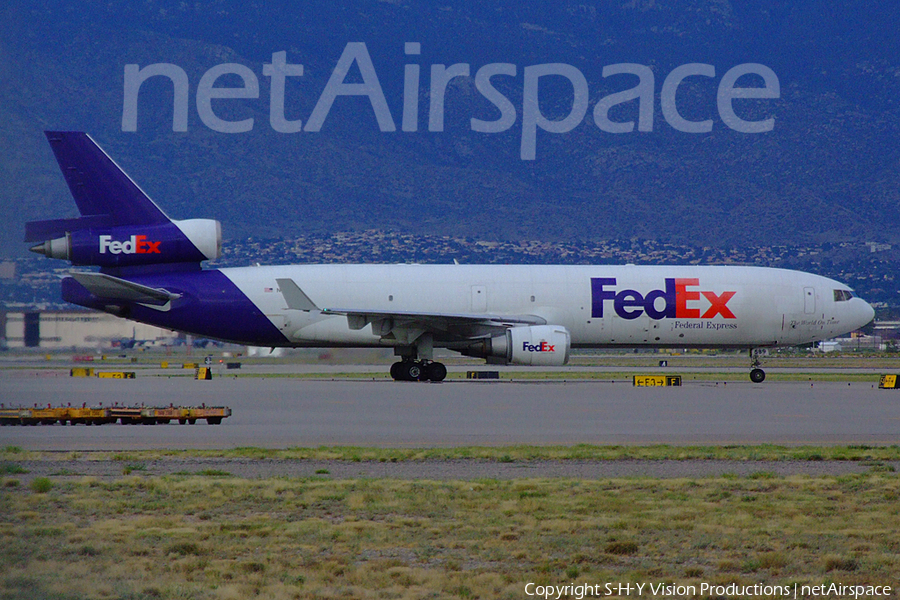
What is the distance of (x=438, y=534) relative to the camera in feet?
32.0

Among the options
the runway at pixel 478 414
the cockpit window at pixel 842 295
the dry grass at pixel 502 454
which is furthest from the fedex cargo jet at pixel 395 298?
the dry grass at pixel 502 454

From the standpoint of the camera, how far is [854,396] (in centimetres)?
3130

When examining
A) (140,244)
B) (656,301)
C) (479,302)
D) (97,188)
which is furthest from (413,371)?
(97,188)

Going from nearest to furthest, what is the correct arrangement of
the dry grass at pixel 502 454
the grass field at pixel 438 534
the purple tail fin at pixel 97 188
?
the grass field at pixel 438 534, the dry grass at pixel 502 454, the purple tail fin at pixel 97 188

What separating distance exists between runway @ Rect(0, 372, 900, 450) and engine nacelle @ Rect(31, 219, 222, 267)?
4.29 metres

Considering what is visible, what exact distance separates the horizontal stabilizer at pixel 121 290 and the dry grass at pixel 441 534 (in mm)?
23879

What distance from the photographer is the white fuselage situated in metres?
37.9

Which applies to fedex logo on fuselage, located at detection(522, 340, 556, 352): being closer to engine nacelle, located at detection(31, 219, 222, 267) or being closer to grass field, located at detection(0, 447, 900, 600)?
engine nacelle, located at detection(31, 219, 222, 267)

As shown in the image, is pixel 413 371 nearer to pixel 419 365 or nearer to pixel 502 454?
pixel 419 365

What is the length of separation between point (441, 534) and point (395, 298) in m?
28.7

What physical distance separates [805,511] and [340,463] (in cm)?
644

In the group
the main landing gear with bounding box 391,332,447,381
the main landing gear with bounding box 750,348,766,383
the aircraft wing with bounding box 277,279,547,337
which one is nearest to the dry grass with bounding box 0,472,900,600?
the aircraft wing with bounding box 277,279,547,337

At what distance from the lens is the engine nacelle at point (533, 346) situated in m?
35.5

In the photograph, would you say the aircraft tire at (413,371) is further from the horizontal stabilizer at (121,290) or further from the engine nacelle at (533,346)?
the horizontal stabilizer at (121,290)
